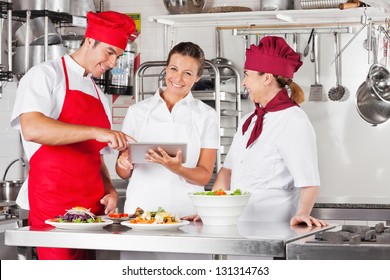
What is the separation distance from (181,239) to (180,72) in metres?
1.26

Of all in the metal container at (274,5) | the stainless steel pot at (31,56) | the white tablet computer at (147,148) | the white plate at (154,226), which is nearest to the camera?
the white plate at (154,226)

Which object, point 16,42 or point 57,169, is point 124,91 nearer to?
Result: point 16,42

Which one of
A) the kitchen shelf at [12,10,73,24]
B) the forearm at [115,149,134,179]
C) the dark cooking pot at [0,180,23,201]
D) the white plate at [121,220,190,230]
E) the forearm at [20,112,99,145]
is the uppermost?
the kitchen shelf at [12,10,73,24]

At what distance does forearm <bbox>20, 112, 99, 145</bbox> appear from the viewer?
10.8 feet

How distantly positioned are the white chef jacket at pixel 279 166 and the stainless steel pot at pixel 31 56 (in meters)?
2.49

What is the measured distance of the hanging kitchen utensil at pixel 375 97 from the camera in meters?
5.88

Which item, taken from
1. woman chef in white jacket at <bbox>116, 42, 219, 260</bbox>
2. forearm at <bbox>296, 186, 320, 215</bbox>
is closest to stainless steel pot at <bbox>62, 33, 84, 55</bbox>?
woman chef in white jacket at <bbox>116, 42, 219, 260</bbox>

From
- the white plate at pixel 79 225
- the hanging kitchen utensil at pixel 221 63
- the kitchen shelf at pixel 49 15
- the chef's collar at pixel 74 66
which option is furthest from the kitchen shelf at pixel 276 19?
the white plate at pixel 79 225

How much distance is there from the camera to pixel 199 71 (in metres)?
3.88

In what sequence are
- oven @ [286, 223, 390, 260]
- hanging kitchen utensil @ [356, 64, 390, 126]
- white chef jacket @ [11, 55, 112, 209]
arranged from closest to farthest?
1. oven @ [286, 223, 390, 260]
2. white chef jacket @ [11, 55, 112, 209]
3. hanging kitchen utensil @ [356, 64, 390, 126]

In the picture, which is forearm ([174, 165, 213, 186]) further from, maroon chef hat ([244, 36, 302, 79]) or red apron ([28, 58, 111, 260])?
maroon chef hat ([244, 36, 302, 79])

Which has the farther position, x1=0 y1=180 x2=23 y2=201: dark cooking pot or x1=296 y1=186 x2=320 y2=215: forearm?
x1=0 y1=180 x2=23 y2=201: dark cooking pot

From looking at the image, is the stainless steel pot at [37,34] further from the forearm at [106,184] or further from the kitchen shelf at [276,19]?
the forearm at [106,184]

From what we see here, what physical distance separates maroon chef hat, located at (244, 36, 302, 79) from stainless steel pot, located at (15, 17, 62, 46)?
248 centimetres
